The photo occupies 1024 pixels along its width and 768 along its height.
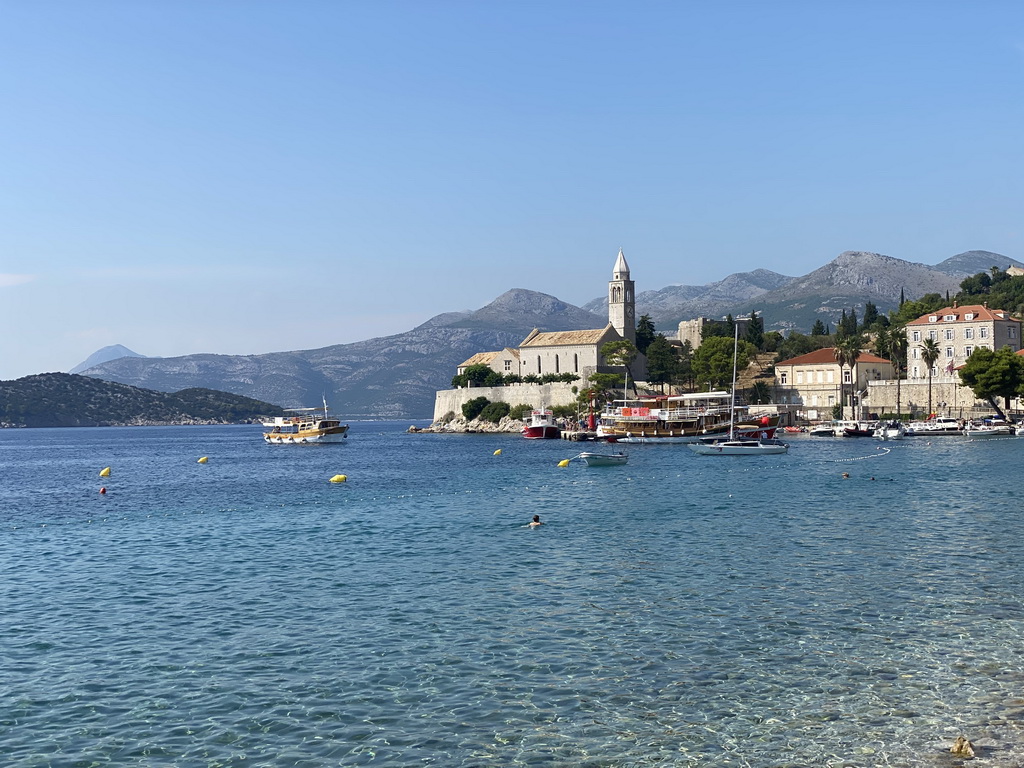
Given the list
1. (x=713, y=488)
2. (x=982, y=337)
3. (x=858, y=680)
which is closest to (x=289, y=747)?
(x=858, y=680)

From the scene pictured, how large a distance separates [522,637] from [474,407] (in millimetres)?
132288

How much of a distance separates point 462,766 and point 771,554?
16760 millimetres

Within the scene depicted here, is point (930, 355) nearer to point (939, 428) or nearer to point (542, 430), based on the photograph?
point (939, 428)

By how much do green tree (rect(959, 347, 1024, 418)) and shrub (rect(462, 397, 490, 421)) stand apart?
71185mm

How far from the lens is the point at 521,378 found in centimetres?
15225

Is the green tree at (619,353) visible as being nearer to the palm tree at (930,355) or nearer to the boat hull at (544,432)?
the boat hull at (544,432)

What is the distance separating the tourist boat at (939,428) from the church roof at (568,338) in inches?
2088

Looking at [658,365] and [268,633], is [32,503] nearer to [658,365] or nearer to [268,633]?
[268,633]

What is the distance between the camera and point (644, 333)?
159000 mm

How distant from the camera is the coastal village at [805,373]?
115688 mm

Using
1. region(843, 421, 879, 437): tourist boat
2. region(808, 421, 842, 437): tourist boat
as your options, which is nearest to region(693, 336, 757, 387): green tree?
region(808, 421, 842, 437): tourist boat

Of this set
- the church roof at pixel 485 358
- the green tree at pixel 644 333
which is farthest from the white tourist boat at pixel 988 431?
the church roof at pixel 485 358

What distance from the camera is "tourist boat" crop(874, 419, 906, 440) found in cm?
9794

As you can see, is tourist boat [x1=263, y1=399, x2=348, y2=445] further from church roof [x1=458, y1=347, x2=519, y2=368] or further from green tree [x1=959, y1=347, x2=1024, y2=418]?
green tree [x1=959, y1=347, x2=1024, y2=418]
